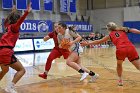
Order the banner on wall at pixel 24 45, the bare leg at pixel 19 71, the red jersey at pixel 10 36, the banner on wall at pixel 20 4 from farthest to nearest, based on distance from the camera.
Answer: the banner on wall at pixel 20 4 → the banner on wall at pixel 24 45 → the bare leg at pixel 19 71 → the red jersey at pixel 10 36

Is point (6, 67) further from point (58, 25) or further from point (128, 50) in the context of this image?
point (128, 50)

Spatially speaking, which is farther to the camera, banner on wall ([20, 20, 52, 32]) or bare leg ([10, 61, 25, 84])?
banner on wall ([20, 20, 52, 32])

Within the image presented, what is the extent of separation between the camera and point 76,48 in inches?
309

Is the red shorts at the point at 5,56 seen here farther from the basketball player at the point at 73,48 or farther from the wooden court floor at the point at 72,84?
the basketball player at the point at 73,48

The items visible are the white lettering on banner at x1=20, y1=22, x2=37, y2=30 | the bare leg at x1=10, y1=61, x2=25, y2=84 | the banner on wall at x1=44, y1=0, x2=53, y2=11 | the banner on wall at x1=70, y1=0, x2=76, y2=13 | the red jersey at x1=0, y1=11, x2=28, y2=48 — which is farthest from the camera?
the banner on wall at x1=70, y1=0, x2=76, y2=13

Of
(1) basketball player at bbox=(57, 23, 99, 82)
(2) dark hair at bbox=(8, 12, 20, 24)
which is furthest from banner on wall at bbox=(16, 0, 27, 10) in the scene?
(2) dark hair at bbox=(8, 12, 20, 24)

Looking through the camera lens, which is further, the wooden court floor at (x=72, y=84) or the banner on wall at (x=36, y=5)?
the banner on wall at (x=36, y=5)

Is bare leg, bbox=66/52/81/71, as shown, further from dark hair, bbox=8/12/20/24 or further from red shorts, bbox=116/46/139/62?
dark hair, bbox=8/12/20/24

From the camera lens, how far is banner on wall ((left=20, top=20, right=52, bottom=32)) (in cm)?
2458

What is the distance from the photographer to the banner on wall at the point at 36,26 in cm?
2458

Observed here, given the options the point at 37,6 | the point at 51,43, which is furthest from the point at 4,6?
the point at 51,43

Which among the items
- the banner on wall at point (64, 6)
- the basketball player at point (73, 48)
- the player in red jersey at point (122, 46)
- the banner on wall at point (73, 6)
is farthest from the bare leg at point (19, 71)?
the banner on wall at point (73, 6)

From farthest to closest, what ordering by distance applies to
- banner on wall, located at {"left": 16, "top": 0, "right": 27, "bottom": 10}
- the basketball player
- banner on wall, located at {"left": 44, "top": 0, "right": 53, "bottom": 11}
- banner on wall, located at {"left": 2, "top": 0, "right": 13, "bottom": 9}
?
banner on wall, located at {"left": 44, "top": 0, "right": 53, "bottom": 11} → banner on wall, located at {"left": 16, "top": 0, "right": 27, "bottom": 10} → banner on wall, located at {"left": 2, "top": 0, "right": 13, "bottom": 9} → the basketball player

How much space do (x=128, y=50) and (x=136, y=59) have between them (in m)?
0.29
